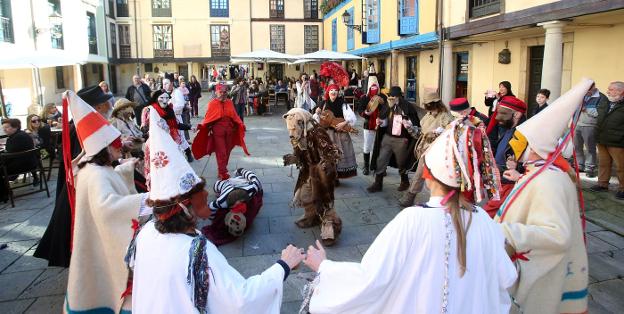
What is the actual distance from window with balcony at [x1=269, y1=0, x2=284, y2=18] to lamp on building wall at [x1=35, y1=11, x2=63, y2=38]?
56.1 ft

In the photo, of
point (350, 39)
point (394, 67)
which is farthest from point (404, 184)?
point (350, 39)

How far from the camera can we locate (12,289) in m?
4.15

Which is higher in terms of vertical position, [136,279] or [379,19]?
[379,19]

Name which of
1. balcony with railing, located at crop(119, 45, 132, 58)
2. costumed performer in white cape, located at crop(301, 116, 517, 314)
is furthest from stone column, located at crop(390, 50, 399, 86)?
balcony with railing, located at crop(119, 45, 132, 58)

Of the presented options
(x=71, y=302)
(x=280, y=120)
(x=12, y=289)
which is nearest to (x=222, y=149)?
(x=12, y=289)

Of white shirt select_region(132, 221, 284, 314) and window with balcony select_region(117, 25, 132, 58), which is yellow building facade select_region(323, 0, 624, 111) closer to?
white shirt select_region(132, 221, 284, 314)

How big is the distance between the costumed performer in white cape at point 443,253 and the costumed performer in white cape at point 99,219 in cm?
163

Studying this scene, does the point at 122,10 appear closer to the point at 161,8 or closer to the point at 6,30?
the point at 161,8

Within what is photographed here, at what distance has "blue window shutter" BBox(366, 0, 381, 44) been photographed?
2074 centimetres

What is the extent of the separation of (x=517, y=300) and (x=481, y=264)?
98 centimetres

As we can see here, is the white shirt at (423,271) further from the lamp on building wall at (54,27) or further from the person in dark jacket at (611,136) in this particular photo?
the lamp on building wall at (54,27)

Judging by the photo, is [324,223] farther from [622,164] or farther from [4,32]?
[4,32]

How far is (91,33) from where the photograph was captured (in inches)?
1134

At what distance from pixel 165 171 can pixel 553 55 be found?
29.7 feet
